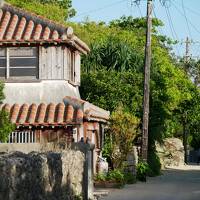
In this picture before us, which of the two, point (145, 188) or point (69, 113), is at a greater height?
point (69, 113)

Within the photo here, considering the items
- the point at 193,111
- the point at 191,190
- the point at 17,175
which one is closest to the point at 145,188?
the point at 191,190

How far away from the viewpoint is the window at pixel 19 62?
1136 inches

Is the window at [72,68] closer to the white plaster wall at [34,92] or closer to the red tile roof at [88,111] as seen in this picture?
the white plaster wall at [34,92]

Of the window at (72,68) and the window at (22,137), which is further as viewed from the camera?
the window at (72,68)

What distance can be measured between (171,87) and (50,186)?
24690 mm

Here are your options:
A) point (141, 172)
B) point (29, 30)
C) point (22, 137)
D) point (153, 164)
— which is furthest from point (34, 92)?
point (153, 164)

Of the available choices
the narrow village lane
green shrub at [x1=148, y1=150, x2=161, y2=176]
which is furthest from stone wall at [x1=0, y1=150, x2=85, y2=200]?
green shrub at [x1=148, y1=150, x2=161, y2=176]

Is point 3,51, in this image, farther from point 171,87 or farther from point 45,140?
point 171,87

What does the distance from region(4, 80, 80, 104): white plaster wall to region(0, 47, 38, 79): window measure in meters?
0.42

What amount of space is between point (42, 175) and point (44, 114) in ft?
38.5

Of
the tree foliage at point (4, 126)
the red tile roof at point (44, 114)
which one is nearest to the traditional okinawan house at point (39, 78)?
the red tile roof at point (44, 114)

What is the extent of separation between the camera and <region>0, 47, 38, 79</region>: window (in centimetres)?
2884

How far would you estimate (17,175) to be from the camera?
13.7 m

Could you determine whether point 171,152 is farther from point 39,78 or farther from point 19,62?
point 19,62
